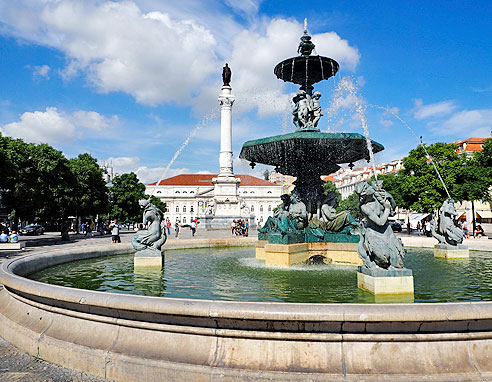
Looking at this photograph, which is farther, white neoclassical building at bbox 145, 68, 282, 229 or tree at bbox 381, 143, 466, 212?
white neoclassical building at bbox 145, 68, 282, 229

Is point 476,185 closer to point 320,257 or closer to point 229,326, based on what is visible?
point 320,257

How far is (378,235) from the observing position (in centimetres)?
646

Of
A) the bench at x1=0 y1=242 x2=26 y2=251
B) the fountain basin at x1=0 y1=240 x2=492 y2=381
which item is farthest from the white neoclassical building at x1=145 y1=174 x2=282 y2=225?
the fountain basin at x1=0 y1=240 x2=492 y2=381

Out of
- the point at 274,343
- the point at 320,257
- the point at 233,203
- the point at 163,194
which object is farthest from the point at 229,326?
the point at 163,194

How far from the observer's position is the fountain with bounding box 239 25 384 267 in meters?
10.6

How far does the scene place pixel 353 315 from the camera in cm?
370

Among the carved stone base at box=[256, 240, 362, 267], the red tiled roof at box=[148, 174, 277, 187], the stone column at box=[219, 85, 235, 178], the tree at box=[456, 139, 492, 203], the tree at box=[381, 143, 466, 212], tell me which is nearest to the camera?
the carved stone base at box=[256, 240, 362, 267]

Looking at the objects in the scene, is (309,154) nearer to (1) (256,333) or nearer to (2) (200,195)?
(1) (256,333)

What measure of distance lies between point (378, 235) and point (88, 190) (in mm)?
38112

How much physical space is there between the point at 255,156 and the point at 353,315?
9.42 metres

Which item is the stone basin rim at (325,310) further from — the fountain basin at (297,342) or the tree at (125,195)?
the tree at (125,195)

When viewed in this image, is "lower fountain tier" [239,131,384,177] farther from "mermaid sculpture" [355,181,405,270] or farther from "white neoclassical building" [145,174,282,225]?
"white neoclassical building" [145,174,282,225]

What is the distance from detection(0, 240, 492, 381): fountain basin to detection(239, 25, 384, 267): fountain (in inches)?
248

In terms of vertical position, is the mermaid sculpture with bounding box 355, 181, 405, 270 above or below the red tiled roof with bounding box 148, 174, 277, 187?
below
